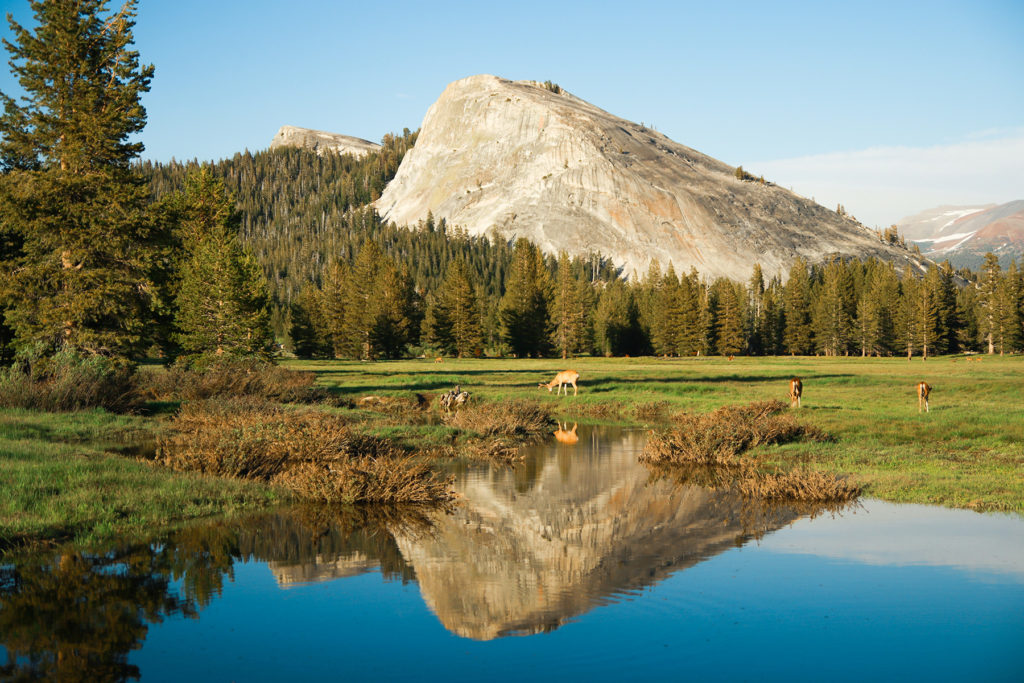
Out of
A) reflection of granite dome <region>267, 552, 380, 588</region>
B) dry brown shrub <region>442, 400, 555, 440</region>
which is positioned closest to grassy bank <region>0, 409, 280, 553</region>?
reflection of granite dome <region>267, 552, 380, 588</region>

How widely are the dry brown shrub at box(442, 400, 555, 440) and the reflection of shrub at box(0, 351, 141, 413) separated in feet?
41.8

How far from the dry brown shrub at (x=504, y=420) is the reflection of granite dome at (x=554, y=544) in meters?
7.71

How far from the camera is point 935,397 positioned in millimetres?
35594

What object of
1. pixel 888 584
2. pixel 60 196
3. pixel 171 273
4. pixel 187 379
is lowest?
pixel 888 584

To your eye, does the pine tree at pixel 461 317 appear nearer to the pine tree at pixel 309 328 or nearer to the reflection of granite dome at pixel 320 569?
the pine tree at pixel 309 328

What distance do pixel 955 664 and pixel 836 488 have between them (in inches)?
349

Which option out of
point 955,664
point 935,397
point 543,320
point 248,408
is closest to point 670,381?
point 935,397

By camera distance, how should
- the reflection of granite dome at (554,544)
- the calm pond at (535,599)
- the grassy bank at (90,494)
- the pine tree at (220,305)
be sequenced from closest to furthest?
the calm pond at (535,599) < the reflection of granite dome at (554,544) < the grassy bank at (90,494) < the pine tree at (220,305)

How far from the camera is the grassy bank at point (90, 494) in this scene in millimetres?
12328

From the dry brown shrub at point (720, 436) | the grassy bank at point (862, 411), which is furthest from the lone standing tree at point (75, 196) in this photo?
the dry brown shrub at point (720, 436)

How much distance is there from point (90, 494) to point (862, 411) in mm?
27496

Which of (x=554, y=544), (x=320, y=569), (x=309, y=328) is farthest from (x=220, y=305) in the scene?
A: (x=309, y=328)

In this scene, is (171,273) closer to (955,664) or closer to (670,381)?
(670,381)

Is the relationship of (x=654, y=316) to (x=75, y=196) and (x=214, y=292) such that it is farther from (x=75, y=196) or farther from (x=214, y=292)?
(x=75, y=196)
